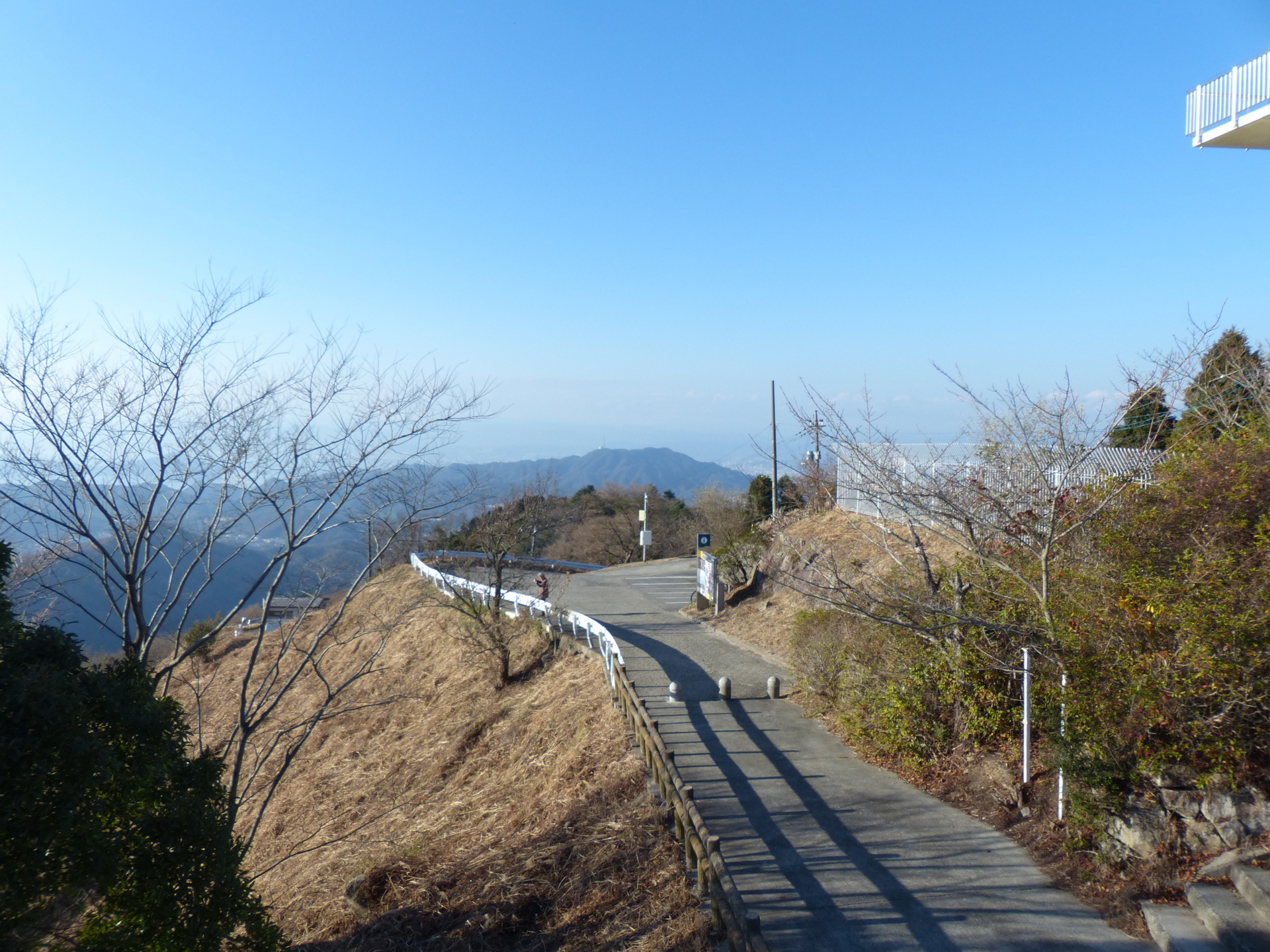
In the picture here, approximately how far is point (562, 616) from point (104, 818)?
12892 millimetres

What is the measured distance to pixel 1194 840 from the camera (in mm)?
5590

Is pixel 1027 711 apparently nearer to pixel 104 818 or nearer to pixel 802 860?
pixel 802 860

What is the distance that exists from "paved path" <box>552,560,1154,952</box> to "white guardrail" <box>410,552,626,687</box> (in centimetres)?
133

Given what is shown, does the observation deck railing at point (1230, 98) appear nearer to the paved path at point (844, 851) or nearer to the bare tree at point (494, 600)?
the paved path at point (844, 851)

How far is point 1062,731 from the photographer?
21.0 feet

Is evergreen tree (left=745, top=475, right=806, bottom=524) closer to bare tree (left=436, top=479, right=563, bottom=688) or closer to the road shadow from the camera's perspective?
bare tree (left=436, top=479, right=563, bottom=688)

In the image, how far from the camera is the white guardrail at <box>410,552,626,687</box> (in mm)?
13281

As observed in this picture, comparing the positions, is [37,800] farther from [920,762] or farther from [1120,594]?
[920,762]

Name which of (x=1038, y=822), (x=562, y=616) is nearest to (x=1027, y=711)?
(x=1038, y=822)

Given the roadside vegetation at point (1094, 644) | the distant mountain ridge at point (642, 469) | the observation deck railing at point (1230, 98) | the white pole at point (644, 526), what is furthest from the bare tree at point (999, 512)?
the distant mountain ridge at point (642, 469)

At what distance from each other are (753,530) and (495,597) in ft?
27.4

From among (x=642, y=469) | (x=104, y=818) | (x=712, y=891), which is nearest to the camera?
(x=104, y=818)

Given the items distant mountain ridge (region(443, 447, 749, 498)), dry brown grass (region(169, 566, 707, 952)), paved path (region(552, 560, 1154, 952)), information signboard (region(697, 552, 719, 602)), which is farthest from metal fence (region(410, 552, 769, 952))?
distant mountain ridge (region(443, 447, 749, 498))

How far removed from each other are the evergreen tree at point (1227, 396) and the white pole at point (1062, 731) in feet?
8.99
